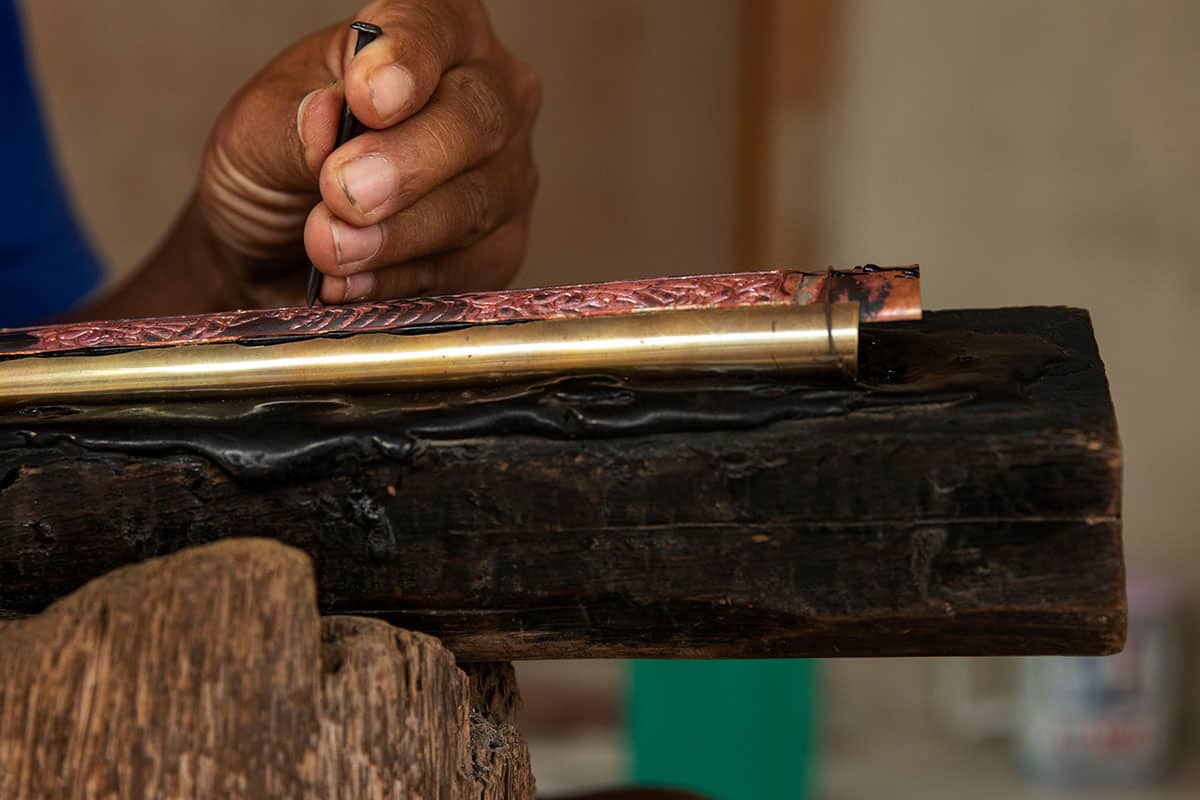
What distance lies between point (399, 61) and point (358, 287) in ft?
0.57

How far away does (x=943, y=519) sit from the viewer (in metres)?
0.71

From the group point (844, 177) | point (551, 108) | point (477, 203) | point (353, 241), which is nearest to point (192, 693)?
point (353, 241)

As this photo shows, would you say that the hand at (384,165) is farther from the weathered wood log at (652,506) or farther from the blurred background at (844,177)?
the blurred background at (844,177)

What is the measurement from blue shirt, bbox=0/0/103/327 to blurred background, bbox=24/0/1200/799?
845mm

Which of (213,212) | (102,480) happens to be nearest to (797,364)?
(102,480)

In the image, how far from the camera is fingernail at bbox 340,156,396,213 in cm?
99

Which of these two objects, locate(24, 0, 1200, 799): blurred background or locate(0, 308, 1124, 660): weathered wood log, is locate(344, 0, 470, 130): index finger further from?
locate(24, 0, 1200, 799): blurred background

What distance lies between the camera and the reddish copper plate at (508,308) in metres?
0.78

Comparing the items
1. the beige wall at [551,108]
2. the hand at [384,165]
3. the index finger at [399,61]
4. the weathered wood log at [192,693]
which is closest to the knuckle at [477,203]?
the hand at [384,165]

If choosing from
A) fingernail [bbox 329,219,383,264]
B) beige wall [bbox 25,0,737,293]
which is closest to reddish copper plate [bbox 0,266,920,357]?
fingernail [bbox 329,219,383,264]

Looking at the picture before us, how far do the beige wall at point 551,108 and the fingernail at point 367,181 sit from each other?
8.09 ft

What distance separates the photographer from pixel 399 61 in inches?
40.1

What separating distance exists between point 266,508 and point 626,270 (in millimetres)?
2933

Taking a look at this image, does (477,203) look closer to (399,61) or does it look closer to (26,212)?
(399,61)
